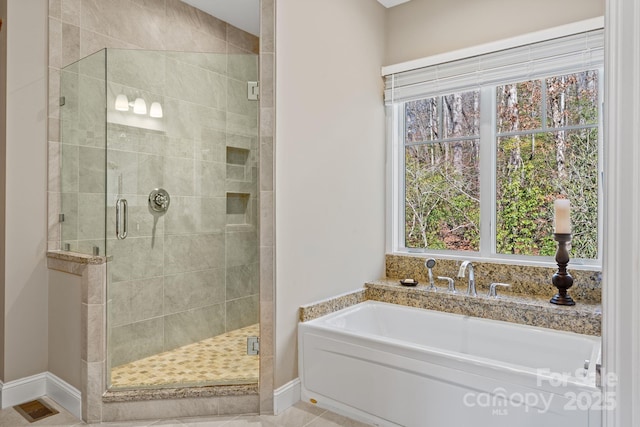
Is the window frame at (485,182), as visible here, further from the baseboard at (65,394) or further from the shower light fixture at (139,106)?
the baseboard at (65,394)

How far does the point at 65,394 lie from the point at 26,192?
120 centimetres

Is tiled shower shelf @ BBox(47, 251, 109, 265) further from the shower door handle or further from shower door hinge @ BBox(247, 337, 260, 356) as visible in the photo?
shower door hinge @ BBox(247, 337, 260, 356)

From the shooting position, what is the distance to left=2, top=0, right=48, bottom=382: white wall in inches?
92.3

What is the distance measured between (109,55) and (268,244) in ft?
4.99

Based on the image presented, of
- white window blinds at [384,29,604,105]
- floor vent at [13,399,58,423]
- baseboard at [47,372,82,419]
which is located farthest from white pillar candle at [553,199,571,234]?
floor vent at [13,399,58,423]

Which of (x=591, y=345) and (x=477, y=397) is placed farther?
(x=591, y=345)

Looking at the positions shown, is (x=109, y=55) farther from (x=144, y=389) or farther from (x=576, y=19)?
(x=576, y=19)

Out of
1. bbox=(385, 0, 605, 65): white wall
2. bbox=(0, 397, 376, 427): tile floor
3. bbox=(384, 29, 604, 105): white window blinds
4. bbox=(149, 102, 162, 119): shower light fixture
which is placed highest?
bbox=(385, 0, 605, 65): white wall

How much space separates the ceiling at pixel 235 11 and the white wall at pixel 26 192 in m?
1.21

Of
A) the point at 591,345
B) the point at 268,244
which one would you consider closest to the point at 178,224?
the point at 268,244

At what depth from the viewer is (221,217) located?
261 cm

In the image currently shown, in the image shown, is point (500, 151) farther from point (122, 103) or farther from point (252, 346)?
point (122, 103)

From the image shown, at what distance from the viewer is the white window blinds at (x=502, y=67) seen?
2457 millimetres

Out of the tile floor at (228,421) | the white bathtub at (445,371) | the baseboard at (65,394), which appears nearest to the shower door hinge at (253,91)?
the white bathtub at (445,371)
